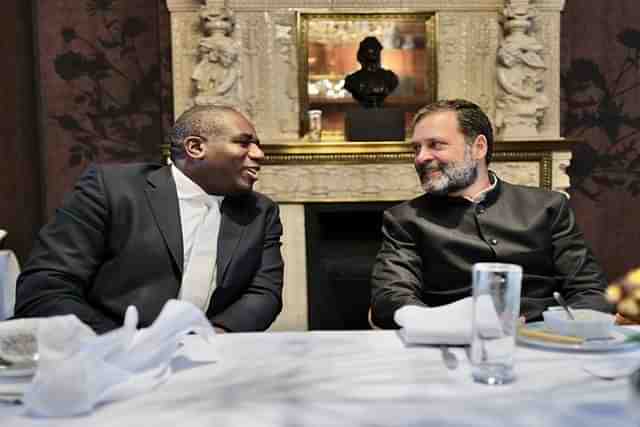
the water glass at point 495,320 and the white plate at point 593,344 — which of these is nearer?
the water glass at point 495,320

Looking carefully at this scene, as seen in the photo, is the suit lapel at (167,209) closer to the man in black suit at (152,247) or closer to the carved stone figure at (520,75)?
the man in black suit at (152,247)

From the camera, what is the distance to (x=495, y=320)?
3.50 feet

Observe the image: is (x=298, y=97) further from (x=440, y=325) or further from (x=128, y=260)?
(x=440, y=325)

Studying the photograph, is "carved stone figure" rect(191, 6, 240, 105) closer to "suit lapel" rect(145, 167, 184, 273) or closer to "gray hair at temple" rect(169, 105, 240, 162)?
"gray hair at temple" rect(169, 105, 240, 162)

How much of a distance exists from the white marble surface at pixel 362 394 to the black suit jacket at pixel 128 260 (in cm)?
65

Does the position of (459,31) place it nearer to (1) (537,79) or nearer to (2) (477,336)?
(1) (537,79)

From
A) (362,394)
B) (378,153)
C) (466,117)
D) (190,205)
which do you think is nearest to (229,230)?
(190,205)

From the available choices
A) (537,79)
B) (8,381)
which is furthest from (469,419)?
(537,79)

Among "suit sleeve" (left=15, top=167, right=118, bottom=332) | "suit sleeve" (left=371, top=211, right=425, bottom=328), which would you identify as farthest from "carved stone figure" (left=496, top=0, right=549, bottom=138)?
"suit sleeve" (left=15, top=167, right=118, bottom=332)

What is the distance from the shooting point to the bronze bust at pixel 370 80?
384 cm

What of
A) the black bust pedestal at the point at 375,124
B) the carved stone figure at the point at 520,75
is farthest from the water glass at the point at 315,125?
the carved stone figure at the point at 520,75

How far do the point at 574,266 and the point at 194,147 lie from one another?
113 cm

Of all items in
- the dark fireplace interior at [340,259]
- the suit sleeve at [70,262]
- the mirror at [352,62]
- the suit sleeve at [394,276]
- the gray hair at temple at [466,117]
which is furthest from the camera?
the mirror at [352,62]

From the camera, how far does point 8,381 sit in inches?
43.0
